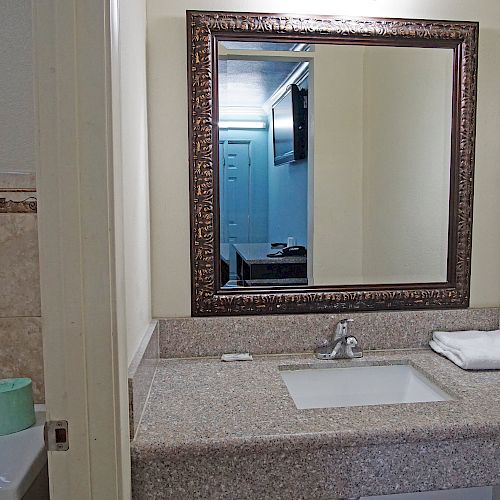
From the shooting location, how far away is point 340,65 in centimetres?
156

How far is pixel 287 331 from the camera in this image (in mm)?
1580

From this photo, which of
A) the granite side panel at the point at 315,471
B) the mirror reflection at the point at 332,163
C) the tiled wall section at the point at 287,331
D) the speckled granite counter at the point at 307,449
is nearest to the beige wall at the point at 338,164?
the mirror reflection at the point at 332,163

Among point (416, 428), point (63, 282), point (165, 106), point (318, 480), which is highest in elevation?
point (165, 106)

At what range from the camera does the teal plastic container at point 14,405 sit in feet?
4.05

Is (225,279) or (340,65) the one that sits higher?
(340,65)

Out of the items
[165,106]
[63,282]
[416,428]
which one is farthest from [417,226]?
[63,282]

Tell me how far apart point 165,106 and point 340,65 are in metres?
0.54

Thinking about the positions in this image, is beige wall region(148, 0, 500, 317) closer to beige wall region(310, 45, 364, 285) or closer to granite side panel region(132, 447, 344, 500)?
beige wall region(310, 45, 364, 285)

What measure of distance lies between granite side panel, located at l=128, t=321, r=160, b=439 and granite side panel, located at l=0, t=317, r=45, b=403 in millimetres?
Answer: 302

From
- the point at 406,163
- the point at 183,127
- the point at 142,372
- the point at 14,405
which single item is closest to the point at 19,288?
the point at 14,405

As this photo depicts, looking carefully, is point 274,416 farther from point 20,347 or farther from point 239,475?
point 20,347

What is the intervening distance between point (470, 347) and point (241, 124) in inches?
36.4

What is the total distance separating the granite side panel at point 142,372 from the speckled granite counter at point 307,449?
36 millimetres

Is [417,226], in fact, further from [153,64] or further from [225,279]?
[153,64]
